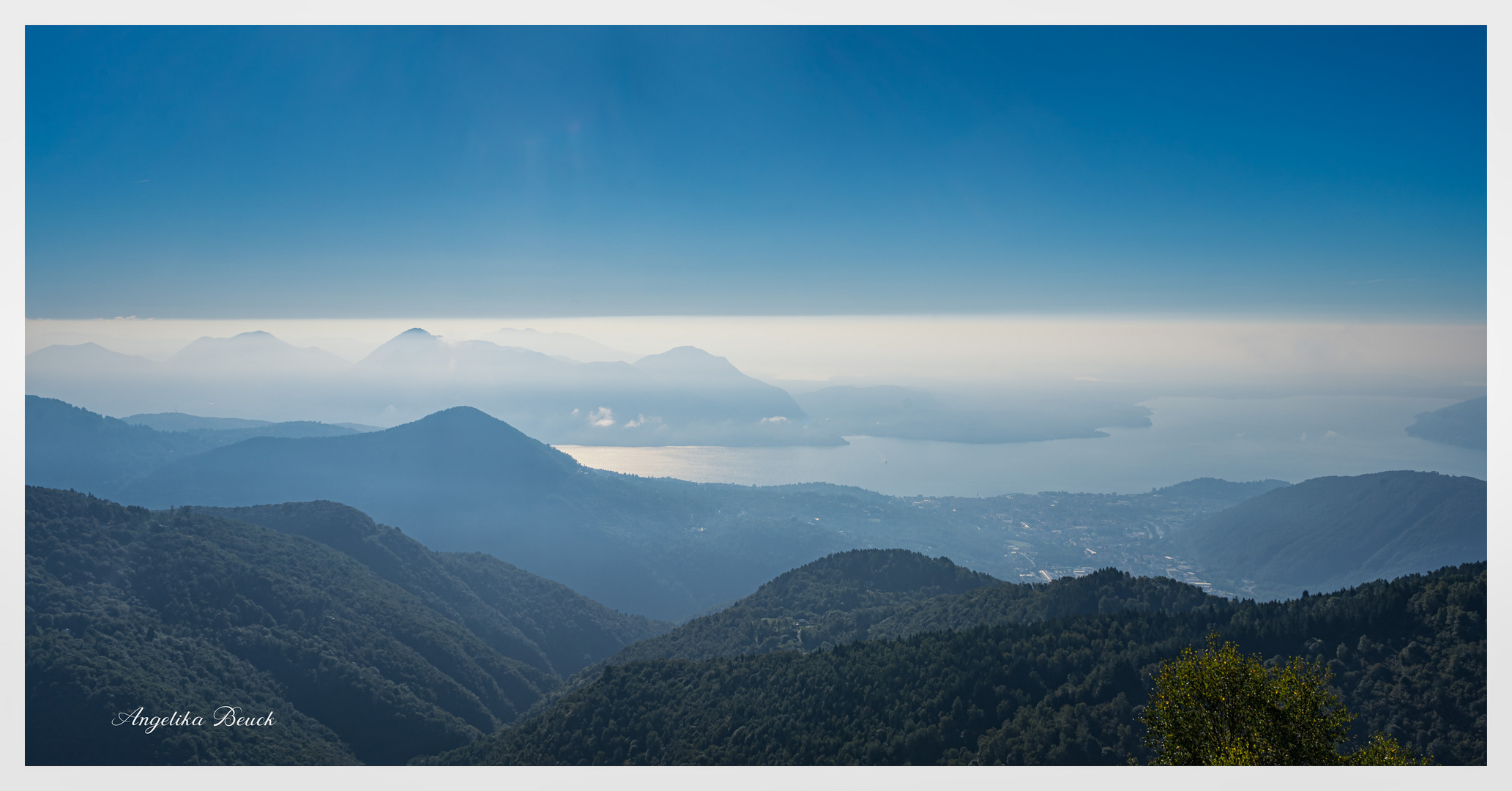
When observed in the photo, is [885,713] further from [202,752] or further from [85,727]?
[85,727]

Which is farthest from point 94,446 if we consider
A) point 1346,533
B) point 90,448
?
point 1346,533

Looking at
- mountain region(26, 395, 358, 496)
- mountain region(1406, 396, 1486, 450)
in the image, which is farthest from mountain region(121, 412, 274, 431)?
mountain region(1406, 396, 1486, 450)

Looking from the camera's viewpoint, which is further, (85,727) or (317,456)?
(317,456)

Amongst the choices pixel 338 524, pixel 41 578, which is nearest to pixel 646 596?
pixel 338 524

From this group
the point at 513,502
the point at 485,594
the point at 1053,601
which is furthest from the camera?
the point at 513,502

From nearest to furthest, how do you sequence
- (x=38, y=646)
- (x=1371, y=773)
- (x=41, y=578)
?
(x=1371, y=773)
(x=38, y=646)
(x=41, y=578)

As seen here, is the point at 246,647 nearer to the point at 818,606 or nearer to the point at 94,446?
the point at 818,606

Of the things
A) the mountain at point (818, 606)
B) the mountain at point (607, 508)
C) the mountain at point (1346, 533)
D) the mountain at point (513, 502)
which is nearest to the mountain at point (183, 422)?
the mountain at point (607, 508)
